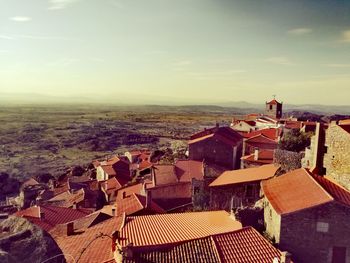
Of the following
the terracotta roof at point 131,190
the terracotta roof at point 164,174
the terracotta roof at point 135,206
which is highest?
the terracotta roof at point 164,174

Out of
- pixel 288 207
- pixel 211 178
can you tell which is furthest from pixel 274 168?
pixel 288 207

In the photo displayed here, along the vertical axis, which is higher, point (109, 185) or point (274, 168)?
point (274, 168)

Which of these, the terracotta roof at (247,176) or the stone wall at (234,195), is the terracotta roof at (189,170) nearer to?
the terracotta roof at (247,176)

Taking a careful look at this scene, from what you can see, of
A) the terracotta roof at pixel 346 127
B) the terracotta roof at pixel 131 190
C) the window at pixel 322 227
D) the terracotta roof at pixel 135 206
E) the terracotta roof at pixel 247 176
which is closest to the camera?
the window at pixel 322 227

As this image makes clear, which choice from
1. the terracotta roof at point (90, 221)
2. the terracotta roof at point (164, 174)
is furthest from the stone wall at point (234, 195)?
the terracotta roof at point (90, 221)

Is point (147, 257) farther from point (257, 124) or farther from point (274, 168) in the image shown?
point (257, 124)

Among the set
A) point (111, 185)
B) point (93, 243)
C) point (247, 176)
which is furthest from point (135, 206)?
point (111, 185)

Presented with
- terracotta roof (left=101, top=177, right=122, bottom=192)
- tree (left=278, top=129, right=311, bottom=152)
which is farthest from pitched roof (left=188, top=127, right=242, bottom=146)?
terracotta roof (left=101, top=177, right=122, bottom=192)
